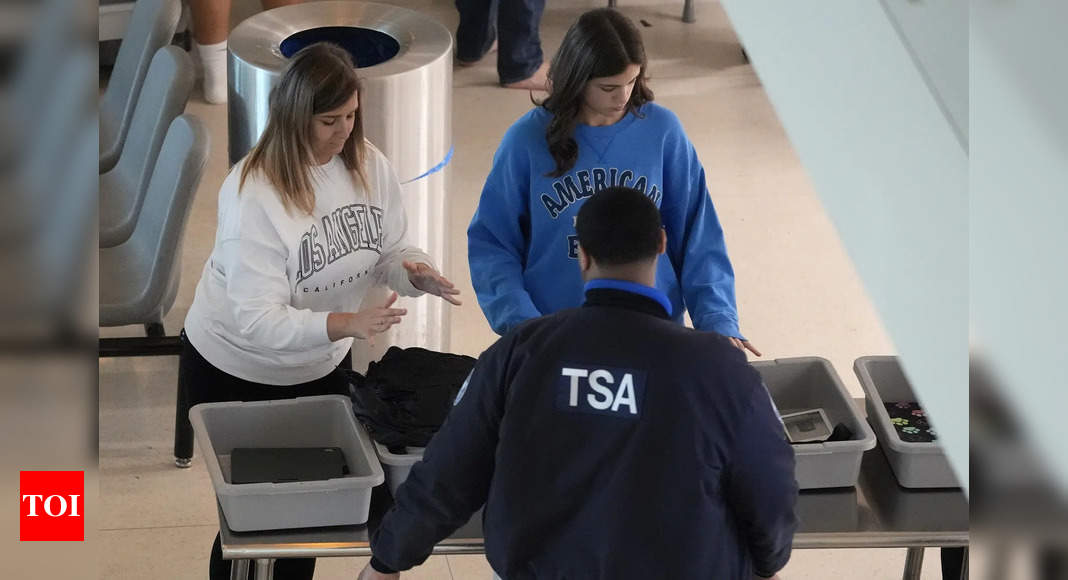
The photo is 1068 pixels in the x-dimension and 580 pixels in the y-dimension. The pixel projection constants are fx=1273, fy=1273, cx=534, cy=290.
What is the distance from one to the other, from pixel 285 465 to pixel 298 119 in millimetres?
679

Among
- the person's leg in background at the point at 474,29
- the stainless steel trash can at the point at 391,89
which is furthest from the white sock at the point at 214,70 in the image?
the stainless steel trash can at the point at 391,89

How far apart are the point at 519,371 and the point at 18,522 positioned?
4.87 feet

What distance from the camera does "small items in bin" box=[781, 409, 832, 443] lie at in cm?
247

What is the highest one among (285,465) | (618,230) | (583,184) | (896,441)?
(618,230)

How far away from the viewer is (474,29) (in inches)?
252

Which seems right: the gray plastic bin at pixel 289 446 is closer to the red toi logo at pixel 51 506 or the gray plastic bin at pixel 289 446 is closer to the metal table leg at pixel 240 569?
the metal table leg at pixel 240 569

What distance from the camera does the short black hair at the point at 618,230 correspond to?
6.32ft

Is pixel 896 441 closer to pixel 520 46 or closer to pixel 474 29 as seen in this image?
pixel 520 46

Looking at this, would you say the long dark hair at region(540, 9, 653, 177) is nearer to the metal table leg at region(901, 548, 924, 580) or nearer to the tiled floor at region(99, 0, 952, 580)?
the tiled floor at region(99, 0, 952, 580)

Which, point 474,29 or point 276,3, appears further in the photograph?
point 474,29

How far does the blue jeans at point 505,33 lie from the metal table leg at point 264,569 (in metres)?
4.01

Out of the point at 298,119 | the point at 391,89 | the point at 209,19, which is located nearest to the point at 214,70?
the point at 209,19

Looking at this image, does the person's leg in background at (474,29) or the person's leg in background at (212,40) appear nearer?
the person's leg in background at (212,40)

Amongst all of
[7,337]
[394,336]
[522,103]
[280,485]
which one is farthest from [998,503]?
[522,103]
